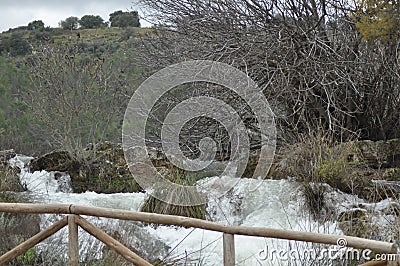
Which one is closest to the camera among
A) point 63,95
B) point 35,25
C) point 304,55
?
point 304,55

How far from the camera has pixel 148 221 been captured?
3.13 meters

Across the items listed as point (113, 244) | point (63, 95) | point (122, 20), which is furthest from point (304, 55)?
point (122, 20)

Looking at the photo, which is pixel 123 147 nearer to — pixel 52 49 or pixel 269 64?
pixel 52 49

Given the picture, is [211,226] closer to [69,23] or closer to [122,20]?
[122,20]

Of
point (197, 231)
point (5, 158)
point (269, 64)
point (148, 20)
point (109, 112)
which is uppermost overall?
point (148, 20)

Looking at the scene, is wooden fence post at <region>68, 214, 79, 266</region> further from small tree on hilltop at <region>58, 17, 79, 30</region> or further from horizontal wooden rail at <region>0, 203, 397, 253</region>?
small tree on hilltop at <region>58, 17, 79, 30</region>

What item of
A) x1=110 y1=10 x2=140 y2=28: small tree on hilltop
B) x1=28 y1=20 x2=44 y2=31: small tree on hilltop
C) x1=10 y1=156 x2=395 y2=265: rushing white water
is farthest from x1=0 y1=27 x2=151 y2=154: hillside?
x1=28 y1=20 x2=44 y2=31: small tree on hilltop

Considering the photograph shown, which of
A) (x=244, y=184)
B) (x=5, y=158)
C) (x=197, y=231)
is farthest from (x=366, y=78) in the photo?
(x=5, y=158)

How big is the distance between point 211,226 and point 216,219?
9.64ft

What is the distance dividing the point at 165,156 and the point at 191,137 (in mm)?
611

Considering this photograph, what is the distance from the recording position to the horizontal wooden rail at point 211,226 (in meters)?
2.61

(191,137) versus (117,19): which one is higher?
(117,19)

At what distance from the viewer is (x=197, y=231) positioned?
5164 mm

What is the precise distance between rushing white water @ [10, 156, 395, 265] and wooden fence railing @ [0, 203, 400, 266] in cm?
85
